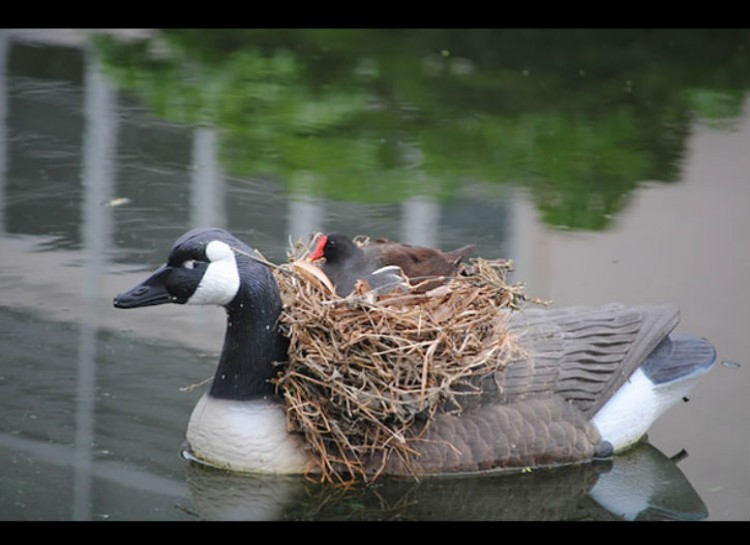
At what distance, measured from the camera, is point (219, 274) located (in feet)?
18.8

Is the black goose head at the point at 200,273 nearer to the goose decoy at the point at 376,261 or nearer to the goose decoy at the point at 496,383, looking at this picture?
the goose decoy at the point at 496,383

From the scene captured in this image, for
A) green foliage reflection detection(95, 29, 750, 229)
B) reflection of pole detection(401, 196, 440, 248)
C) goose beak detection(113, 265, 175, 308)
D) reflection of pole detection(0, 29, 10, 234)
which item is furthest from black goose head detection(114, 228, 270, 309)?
green foliage reflection detection(95, 29, 750, 229)

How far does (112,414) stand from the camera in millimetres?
6480

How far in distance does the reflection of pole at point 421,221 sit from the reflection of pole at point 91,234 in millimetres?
1886

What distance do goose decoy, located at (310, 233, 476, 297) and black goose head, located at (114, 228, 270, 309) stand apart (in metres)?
0.41

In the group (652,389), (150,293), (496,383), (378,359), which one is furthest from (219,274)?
(652,389)

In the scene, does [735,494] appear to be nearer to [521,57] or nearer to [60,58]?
[521,57]

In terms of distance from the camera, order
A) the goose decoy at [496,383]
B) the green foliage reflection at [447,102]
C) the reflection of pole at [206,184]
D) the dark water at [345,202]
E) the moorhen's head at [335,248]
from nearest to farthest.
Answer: the goose decoy at [496,383]
the dark water at [345,202]
the moorhen's head at [335,248]
the reflection of pole at [206,184]
the green foliage reflection at [447,102]

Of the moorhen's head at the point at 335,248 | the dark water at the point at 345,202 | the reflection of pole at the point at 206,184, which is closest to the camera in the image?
the dark water at the point at 345,202

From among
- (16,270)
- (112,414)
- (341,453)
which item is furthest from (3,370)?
(341,453)

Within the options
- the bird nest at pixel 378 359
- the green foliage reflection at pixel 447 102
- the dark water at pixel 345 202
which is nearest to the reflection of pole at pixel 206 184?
the dark water at pixel 345 202

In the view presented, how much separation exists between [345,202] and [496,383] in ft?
11.9

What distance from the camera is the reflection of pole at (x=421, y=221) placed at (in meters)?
8.90

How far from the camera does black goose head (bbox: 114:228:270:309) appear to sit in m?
5.72
